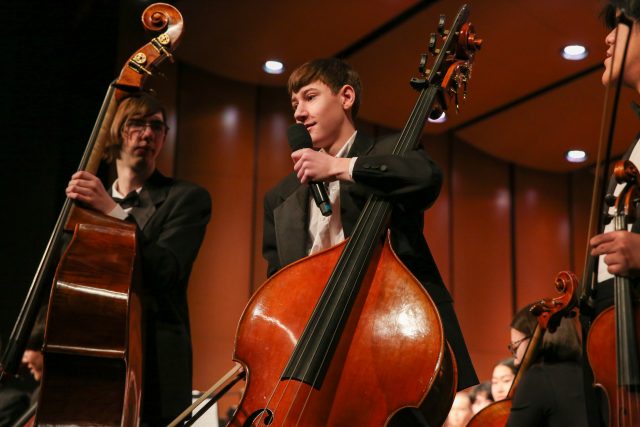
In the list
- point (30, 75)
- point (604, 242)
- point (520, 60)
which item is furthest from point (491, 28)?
point (604, 242)

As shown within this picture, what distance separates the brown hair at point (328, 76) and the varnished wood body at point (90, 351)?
768 millimetres

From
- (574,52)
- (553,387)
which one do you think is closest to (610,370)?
(553,387)

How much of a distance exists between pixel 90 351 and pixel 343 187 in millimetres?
805

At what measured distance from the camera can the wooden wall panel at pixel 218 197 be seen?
7008 mm

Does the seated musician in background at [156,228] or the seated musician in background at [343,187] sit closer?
the seated musician in background at [343,187]

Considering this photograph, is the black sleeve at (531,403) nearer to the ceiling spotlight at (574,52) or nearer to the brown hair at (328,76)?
the brown hair at (328,76)

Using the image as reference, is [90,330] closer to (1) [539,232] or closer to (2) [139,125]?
(2) [139,125]

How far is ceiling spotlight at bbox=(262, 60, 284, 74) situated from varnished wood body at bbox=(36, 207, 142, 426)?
4824mm

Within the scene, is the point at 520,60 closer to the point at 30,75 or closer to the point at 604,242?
the point at 30,75

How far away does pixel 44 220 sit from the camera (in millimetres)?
5039

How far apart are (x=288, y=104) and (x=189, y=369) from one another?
5.44 m

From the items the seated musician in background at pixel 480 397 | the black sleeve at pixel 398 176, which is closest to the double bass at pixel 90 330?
the black sleeve at pixel 398 176

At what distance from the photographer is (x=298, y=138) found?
2119 millimetres

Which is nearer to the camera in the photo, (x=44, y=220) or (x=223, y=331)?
(x=44, y=220)
